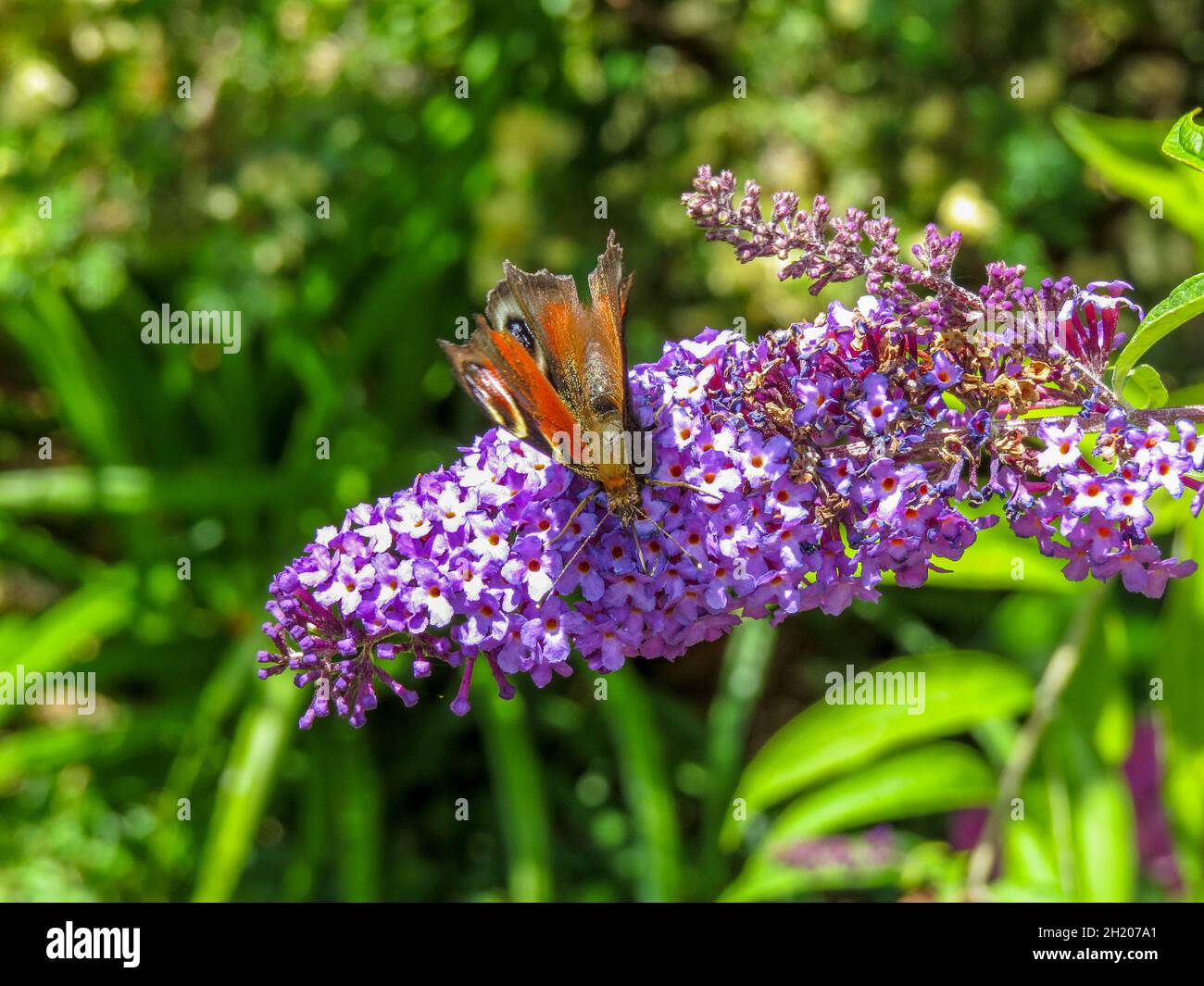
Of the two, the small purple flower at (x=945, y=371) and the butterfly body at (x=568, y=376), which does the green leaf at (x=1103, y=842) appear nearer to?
the small purple flower at (x=945, y=371)

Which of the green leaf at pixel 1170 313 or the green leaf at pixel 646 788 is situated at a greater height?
the green leaf at pixel 1170 313

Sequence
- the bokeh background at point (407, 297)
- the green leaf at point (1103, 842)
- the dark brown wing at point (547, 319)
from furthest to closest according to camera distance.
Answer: the bokeh background at point (407, 297), the green leaf at point (1103, 842), the dark brown wing at point (547, 319)

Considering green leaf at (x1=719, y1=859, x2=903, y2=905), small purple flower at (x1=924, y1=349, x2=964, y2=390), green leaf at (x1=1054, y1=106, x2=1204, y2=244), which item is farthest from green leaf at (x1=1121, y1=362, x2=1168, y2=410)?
green leaf at (x1=719, y1=859, x2=903, y2=905)

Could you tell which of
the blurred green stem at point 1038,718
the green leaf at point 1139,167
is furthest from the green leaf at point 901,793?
the green leaf at point 1139,167

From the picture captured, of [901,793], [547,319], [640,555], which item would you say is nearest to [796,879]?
[901,793]

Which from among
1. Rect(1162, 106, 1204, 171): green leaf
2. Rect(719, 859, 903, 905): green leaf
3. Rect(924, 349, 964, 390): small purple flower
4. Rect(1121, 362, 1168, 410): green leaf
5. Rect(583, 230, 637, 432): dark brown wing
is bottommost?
Rect(719, 859, 903, 905): green leaf

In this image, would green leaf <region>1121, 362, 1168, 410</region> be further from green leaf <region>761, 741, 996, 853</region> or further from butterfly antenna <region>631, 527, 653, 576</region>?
green leaf <region>761, 741, 996, 853</region>

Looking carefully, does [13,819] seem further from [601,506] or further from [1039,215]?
[1039,215]
